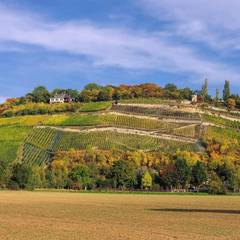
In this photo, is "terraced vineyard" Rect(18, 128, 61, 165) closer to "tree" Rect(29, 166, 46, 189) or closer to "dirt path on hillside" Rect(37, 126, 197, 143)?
"dirt path on hillside" Rect(37, 126, 197, 143)

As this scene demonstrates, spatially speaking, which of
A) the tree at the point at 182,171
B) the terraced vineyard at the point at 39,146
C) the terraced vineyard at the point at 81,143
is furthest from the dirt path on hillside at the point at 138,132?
the tree at the point at 182,171

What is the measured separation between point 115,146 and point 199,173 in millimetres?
33480

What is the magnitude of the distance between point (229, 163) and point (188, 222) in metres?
112

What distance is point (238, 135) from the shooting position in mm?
188250

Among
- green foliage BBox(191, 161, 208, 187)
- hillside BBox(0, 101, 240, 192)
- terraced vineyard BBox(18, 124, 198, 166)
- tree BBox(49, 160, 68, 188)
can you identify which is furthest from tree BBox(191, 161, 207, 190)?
tree BBox(49, 160, 68, 188)

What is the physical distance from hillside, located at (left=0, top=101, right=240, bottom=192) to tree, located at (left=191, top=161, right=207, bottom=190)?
1.51 meters

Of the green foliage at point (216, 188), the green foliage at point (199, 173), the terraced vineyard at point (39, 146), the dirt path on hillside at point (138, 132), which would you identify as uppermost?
the dirt path on hillside at point (138, 132)

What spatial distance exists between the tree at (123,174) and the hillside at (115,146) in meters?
2.01

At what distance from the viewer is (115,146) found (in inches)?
6757

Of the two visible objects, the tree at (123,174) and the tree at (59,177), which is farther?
the tree at (123,174)

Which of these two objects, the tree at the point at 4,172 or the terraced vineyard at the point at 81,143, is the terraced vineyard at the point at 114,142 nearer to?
the terraced vineyard at the point at 81,143

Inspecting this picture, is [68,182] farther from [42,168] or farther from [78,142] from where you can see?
[78,142]

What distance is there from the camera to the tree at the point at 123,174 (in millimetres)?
145250

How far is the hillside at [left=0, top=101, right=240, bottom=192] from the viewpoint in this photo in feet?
496
